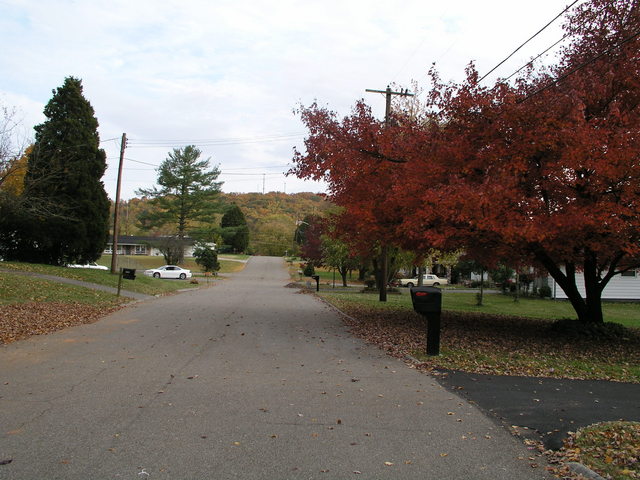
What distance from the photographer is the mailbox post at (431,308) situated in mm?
9148

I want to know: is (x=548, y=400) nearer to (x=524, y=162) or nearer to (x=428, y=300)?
(x=428, y=300)

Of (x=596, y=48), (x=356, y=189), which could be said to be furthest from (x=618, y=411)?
(x=596, y=48)

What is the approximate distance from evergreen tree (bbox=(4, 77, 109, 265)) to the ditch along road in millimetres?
18428

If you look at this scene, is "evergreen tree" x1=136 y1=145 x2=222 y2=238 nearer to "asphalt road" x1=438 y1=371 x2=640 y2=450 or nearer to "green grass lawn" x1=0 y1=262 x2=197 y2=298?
"green grass lawn" x1=0 y1=262 x2=197 y2=298

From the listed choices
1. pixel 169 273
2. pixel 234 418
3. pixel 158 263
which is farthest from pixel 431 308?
pixel 158 263

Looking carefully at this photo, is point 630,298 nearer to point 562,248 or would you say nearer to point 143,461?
point 562,248

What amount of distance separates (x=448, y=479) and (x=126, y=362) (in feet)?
19.4

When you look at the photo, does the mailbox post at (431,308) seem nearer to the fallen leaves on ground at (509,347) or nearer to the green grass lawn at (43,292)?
the fallen leaves on ground at (509,347)

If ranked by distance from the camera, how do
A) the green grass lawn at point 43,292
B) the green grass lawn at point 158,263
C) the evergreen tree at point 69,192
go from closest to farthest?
1. the green grass lawn at point 43,292
2. the evergreen tree at point 69,192
3. the green grass lawn at point 158,263

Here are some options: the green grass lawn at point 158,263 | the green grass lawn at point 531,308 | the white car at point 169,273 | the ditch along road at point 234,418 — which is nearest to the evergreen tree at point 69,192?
the green grass lawn at point 531,308

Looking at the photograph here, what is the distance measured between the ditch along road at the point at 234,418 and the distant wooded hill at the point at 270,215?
93625 mm

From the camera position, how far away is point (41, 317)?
1315 cm

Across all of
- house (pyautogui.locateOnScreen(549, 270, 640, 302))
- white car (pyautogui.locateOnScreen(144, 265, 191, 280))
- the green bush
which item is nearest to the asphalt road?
house (pyautogui.locateOnScreen(549, 270, 640, 302))

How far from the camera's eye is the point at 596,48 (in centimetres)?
1172
